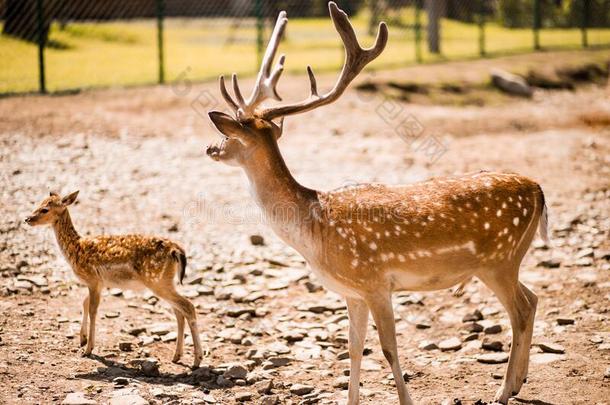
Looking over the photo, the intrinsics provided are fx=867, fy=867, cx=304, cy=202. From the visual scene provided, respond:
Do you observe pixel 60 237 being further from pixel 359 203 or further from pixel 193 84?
pixel 193 84

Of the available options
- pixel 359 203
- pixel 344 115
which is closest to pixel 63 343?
pixel 359 203

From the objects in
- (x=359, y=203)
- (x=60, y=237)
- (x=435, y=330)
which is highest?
(x=359, y=203)

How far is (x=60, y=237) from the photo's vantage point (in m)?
7.71

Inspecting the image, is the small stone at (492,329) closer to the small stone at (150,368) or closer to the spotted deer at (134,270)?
the spotted deer at (134,270)

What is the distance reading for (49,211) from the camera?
7.79 m

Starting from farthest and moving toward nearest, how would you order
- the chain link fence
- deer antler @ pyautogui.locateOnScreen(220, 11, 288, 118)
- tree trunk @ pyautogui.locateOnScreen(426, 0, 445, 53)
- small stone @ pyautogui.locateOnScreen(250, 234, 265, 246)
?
tree trunk @ pyautogui.locateOnScreen(426, 0, 445, 53), the chain link fence, small stone @ pyautogui.locateOnScreen(250, 234, 265, 246), deer antler @ pyautogui.locateOnScreen(220, 11, 288, 118)

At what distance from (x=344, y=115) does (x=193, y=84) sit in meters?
3.40

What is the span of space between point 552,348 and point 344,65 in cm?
291

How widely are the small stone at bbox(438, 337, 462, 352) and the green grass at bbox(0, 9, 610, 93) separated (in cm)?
1100

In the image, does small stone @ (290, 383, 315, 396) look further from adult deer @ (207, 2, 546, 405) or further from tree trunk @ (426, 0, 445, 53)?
tree trunk @ (426, 0, 445, 53)

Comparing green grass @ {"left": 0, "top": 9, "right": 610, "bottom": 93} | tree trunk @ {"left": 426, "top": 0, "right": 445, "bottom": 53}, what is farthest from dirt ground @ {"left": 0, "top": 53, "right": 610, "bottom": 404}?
tree trunk @ {"left": 426, "top": 0, "right": 445, "bottom": 53}

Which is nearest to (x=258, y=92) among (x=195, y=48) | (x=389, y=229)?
(x=389, y=229)

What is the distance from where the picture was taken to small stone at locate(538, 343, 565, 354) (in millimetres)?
7172

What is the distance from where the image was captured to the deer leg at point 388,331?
6.09 meters
